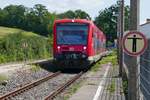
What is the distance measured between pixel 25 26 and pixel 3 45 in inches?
3285

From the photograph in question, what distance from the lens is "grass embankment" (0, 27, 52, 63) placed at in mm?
50125

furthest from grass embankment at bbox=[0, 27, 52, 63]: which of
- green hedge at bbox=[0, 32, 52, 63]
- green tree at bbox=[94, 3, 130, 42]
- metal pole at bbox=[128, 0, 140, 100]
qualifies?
green tree at bbox=[94, 3, 130, 42]

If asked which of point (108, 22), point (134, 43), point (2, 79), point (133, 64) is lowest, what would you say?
point (2, 79)

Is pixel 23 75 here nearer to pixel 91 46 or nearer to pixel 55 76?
pixel 55 76

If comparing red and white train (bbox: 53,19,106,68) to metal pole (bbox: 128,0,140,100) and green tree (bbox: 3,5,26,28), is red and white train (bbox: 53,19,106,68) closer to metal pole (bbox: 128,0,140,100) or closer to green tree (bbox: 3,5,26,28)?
metal pole (bbox: 128,0,140,100)

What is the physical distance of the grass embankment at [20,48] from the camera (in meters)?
50.1

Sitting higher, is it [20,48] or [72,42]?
[72,42]

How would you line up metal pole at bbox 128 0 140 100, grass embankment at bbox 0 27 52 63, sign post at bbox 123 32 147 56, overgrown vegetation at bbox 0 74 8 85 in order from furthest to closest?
grass embankment at bbox 0 27 52 63 → overgrown vegetation at bbox 0 74 8 85 → metal pole at bbox 128 0 140 100 → sign post at bbox 123 32 147 56

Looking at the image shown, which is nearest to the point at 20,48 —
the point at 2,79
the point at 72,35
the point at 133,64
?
the point at 72,35

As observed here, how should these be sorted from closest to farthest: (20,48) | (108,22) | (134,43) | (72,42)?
(134,43)
(72,42)
(20,48)
(108,22)

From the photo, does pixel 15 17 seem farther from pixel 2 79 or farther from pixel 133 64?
pixel 133 64

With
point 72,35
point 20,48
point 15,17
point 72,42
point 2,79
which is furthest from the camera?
point 15,17

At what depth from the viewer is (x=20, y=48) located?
176ft

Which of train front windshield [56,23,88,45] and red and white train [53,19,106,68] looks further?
train front windshield [56,23,88,45]
